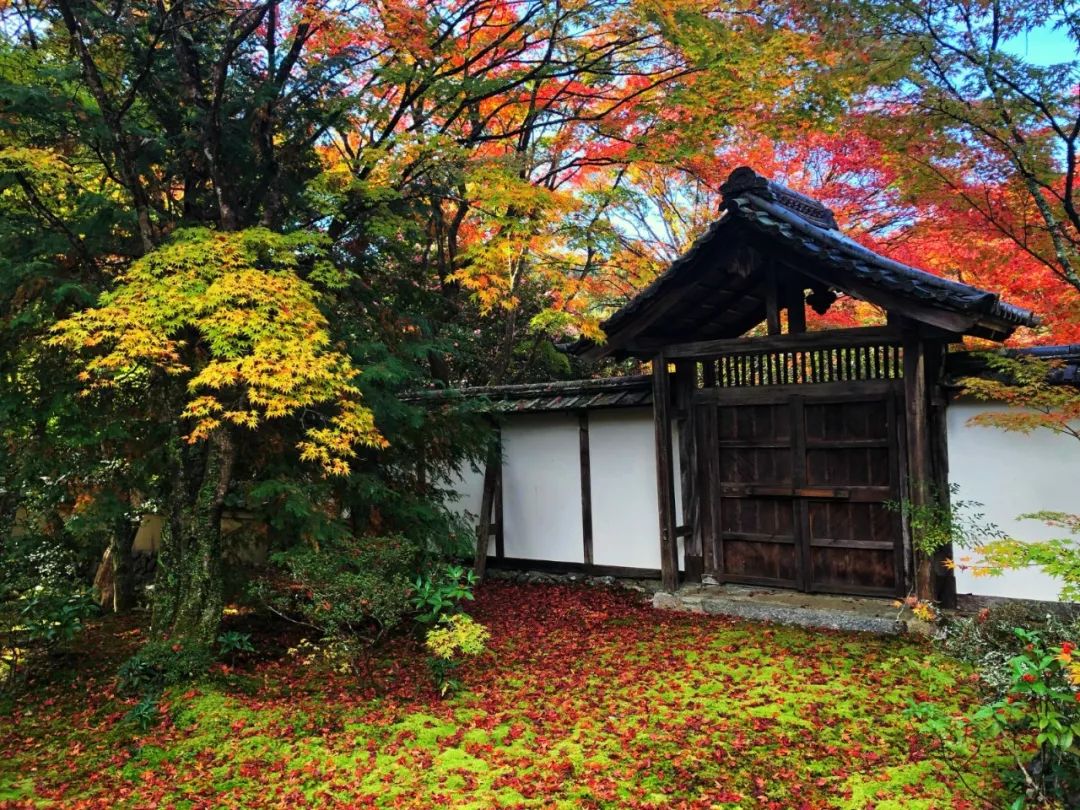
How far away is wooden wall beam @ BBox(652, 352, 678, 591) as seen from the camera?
26.2 feet

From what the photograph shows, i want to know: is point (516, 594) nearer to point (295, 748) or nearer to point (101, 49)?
point (295, 748)

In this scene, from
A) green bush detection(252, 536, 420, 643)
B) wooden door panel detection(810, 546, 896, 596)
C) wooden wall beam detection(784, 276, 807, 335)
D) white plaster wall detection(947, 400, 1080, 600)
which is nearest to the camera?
green bush detection(252, 536, 420, 643)

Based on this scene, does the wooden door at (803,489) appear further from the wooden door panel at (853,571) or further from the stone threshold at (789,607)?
the stone threshold at (789,607)

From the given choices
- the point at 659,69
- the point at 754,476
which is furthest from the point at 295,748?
the point at 659,69

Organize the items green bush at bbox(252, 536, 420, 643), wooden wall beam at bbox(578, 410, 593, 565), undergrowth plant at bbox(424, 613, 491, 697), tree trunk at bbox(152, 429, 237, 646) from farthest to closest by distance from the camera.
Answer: wooden wall beam at bbox(578, 410, 593, 565), tree trunk at bbox(152, 429, 237, 646), green bush at bbox(252, 536, 420, 643), undergrowth plant at bbox(424, 613, 491, 697)

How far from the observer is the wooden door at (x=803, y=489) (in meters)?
7.14

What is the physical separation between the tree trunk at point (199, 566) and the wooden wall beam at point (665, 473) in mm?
4590

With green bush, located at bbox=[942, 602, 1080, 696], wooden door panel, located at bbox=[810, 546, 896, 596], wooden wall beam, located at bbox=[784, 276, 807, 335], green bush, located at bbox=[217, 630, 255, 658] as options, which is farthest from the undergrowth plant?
wooden wall beam, located at bbox=[784, 276, 807, 335]

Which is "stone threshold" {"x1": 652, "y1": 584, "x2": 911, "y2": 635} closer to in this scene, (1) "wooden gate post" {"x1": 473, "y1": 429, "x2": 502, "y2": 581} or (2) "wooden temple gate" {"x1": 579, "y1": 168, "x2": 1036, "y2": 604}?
(2) "wooden temple gate" {"x1": 579, "y1": 168, "x2": 1036, "y2": 604}

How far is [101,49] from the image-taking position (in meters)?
6.33

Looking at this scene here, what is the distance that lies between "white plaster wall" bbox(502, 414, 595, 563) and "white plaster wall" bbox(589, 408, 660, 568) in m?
0.32

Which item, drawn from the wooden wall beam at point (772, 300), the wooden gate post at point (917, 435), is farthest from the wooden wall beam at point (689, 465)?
the wooden gate post at point (917, 435)

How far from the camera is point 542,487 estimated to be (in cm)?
986

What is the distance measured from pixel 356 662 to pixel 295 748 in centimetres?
160
